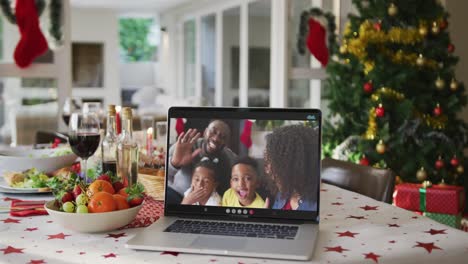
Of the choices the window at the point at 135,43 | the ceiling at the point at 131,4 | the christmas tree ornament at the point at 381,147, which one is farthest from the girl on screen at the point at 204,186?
the window at the point at 135,43

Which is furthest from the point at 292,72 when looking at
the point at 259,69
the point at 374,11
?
the point at 259,69

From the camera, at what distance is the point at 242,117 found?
4.55ft

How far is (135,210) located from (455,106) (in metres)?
2.97

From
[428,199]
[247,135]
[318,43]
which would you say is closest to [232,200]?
[247,135]

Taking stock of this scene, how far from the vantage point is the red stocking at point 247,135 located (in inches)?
53.9

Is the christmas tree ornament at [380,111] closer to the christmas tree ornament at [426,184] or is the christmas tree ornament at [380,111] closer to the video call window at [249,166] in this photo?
the christmas tree ornament at [426,184]

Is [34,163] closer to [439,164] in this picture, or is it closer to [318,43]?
[439,164]

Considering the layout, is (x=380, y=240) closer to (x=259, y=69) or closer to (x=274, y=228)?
(x=274, y=228)

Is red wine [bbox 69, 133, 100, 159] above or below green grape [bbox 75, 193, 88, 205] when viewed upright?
above

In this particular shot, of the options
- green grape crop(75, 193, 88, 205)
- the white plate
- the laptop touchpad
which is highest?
green grape crop(75, 193, 88, 205)

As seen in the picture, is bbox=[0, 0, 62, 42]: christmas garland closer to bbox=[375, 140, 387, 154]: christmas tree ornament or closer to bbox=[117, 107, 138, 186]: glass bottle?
bbox=[375, 140, 387, 154]: christmas tree ornament

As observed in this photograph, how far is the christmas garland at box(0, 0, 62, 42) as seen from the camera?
430 centimetres

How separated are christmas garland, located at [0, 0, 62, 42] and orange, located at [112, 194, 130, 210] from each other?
11.4 ft

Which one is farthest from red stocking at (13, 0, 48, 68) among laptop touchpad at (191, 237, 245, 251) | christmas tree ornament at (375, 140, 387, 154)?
laptop touchpad at (191, 237, 245, 251)
